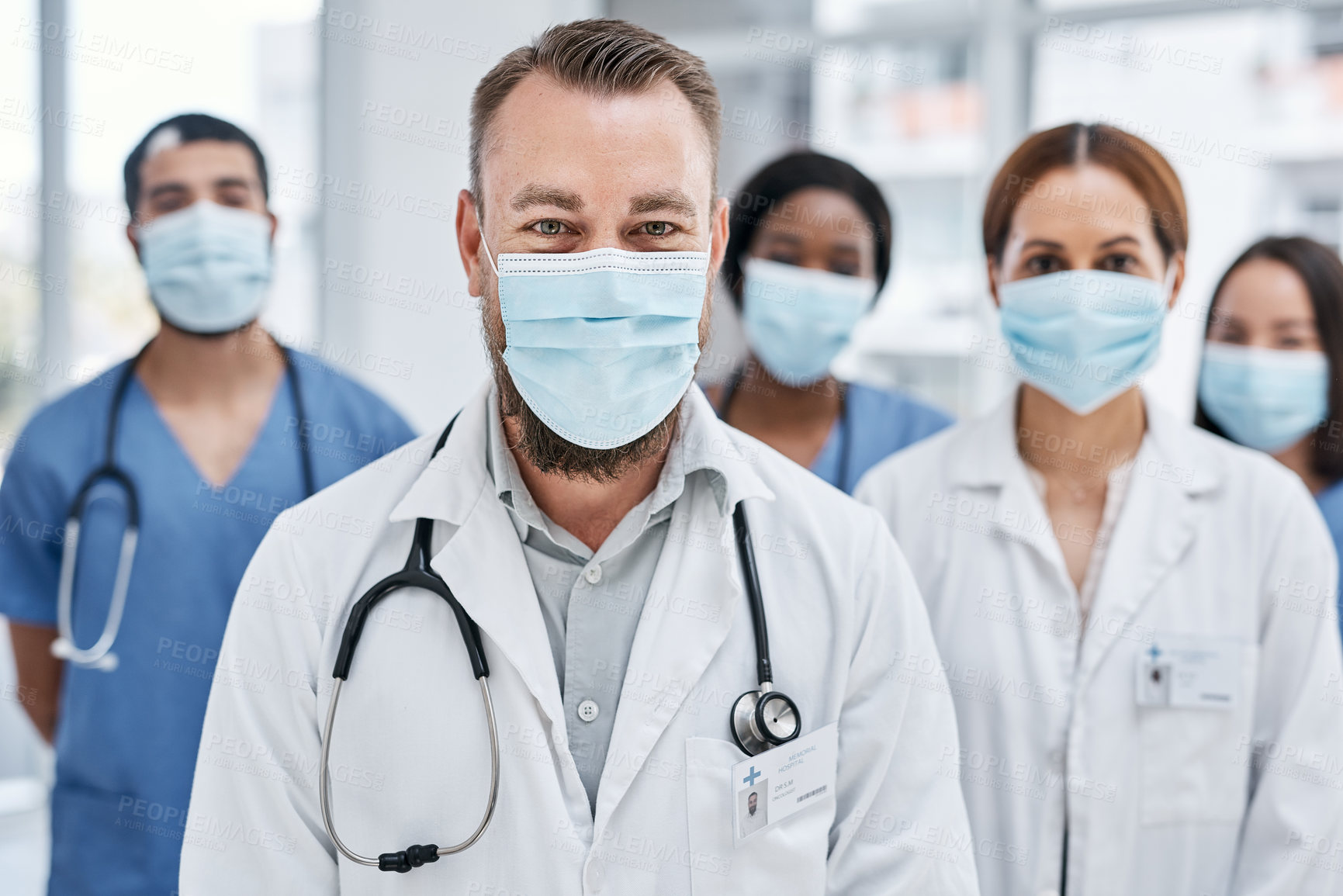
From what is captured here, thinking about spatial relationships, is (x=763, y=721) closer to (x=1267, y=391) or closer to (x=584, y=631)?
(x=584, y=631)

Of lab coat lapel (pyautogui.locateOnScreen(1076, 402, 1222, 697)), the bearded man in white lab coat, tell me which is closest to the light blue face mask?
the bearded man in white lab coat

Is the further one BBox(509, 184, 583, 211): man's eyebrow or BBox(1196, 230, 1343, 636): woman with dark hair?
BBox(1196, 230, 1343, 636): woman with dark hair

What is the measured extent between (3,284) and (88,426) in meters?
1.01

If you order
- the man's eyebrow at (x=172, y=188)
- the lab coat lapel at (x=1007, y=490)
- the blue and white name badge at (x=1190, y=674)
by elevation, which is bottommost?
the blue and white name badge at (x=1190, y=674)

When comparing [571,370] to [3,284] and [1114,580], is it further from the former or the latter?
[3,284]

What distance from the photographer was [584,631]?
1.13m

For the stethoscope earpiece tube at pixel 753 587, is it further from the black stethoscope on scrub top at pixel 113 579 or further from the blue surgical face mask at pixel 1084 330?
the black stethoscope on scrub top at pixel 113 579

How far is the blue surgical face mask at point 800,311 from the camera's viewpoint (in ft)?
6.63

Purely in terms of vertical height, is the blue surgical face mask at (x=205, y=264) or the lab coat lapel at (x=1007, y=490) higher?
the blue surgical face mask at (x=205, y=264)

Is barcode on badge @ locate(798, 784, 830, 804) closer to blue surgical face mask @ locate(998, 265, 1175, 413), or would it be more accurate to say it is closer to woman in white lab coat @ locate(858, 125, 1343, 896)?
woman in white lab coat @ locate(858, 125, 1343, 896)

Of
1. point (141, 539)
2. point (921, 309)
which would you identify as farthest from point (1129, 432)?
point (921, 309)

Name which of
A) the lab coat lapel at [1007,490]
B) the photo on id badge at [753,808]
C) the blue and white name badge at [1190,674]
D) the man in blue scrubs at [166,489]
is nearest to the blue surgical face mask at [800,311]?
the lab coat lapel at [1007,490]

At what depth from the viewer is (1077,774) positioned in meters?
1.38

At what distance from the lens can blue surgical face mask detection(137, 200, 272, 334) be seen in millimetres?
1750
